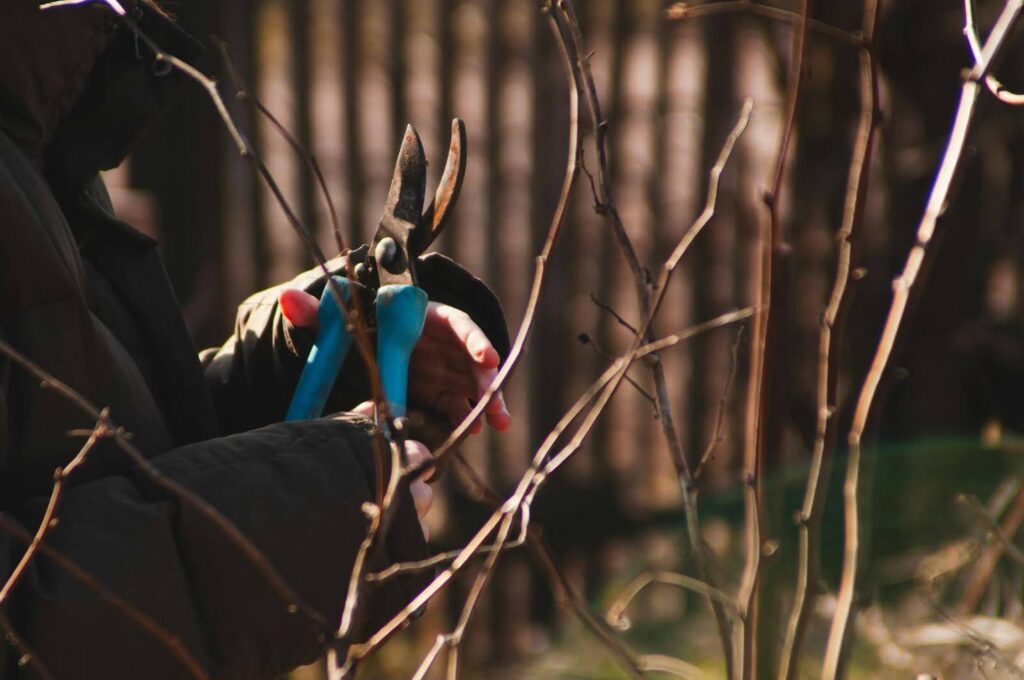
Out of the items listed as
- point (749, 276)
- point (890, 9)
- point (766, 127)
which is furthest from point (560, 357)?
point (890, 9)

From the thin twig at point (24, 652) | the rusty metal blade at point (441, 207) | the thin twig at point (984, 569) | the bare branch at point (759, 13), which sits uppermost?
the bare branch at point (759, 13)

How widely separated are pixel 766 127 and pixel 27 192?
129 inches

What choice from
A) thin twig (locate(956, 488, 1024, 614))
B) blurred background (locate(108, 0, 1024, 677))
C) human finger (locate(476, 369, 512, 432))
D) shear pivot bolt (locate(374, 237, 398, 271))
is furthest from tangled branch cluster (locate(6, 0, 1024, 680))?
blurred background (locate(108, 0, 1024, 677))

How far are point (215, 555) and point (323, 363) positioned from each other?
326 mm

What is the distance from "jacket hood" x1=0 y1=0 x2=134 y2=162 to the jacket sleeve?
14.3 inches

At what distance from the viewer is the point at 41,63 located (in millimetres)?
1316

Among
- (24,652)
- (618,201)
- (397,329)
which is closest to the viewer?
(24,652)

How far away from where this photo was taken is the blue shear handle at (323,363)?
4.84ft

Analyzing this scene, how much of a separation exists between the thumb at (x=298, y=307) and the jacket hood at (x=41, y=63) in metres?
0.31

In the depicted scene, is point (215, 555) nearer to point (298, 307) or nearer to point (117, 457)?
point (117, 457)

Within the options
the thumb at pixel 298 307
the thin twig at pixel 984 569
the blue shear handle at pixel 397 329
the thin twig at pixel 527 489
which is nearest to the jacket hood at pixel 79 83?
the thumb at pixel 298 307

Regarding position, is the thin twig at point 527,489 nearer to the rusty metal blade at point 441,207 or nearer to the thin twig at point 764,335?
the thin twig at point 764,335

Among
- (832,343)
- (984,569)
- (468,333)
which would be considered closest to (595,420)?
(832,343)

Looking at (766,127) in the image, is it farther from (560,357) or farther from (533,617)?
(533,617)
